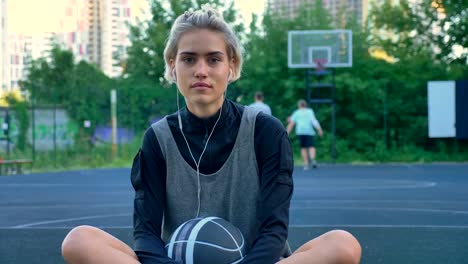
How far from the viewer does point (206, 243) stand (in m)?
3.35

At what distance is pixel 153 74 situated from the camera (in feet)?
103

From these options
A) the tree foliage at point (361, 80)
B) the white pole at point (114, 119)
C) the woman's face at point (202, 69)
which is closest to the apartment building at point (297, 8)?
the tree foliage at point (361, 80)

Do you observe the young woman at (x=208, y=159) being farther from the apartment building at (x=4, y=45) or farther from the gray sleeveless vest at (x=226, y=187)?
the apartment building at (x=4, y=45)

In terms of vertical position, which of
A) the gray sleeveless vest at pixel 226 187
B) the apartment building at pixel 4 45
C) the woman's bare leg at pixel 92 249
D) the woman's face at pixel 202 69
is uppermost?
the apartment building at pixel 4 45

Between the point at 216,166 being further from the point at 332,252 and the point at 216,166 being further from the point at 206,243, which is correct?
the point at 332,252

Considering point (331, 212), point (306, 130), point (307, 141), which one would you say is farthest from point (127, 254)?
point (306, 130)

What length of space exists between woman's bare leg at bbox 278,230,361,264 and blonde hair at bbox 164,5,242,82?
0.89m

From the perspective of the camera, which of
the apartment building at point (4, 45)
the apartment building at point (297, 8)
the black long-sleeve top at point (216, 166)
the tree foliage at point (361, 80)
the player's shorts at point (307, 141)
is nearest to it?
the black long-sleeve top at point (216, 166)

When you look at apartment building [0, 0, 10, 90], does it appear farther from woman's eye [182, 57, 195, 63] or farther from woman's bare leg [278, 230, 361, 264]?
woman's bare leg [278, 230, 361, 264]

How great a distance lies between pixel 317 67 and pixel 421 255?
55.4 ft

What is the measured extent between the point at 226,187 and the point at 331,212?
6113 mm

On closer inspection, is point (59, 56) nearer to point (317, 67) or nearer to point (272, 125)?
point (317, 67)

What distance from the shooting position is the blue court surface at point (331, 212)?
6621 mm

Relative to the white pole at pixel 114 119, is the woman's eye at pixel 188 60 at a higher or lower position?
higher
